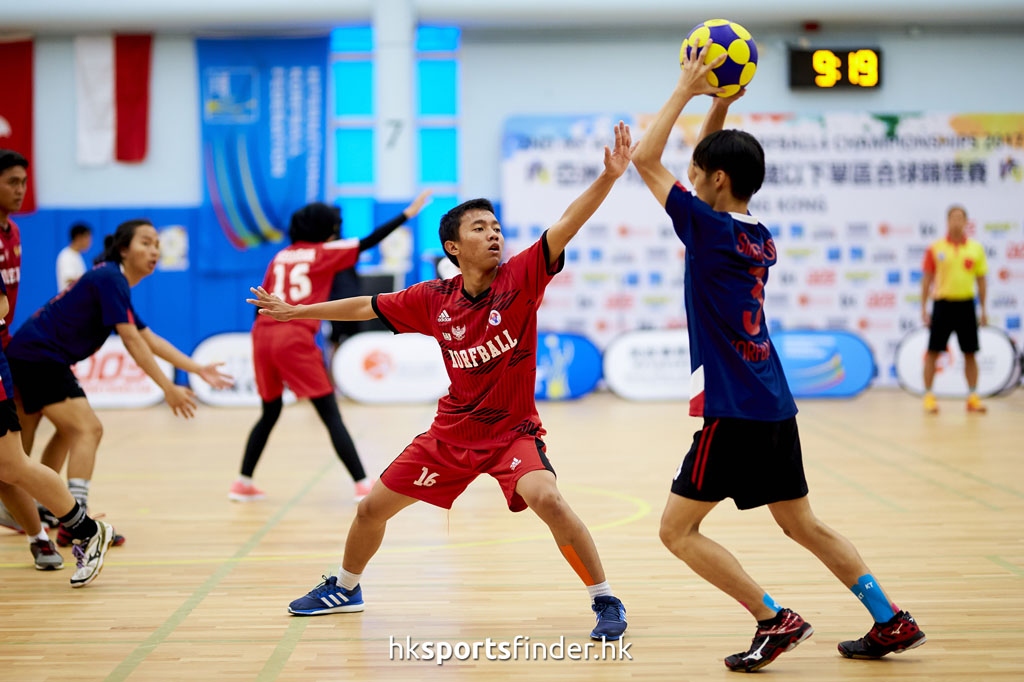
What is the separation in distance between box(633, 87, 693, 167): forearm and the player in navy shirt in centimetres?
290

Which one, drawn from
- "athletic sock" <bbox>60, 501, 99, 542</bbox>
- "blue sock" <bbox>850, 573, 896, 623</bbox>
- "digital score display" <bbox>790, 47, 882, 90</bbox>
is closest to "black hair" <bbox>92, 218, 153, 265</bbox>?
"athletic sock" <bbox>60, 501, 99, 542</bbox>

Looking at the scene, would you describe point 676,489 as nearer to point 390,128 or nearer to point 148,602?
point 148,602

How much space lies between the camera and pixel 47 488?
4.52 meters

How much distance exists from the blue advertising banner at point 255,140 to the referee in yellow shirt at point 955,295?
26.9 feet

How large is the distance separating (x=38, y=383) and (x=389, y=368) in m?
6.89

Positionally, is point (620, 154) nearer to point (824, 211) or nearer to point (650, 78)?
point (824, 211)

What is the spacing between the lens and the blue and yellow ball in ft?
11.8

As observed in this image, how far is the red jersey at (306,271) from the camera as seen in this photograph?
6.61 m

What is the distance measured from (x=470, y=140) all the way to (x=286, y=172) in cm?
263

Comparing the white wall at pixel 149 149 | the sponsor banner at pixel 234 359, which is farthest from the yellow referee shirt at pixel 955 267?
the white wall at pixel 149 149

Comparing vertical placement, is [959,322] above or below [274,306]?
below

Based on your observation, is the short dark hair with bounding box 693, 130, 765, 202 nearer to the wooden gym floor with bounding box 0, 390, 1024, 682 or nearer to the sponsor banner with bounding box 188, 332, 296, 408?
the wooden gym floor with bounding box 0, 390, 1024, 682

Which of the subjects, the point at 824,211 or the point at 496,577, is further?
the point at 824,211

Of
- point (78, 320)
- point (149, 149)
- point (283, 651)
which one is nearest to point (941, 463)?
point (283, 651)
